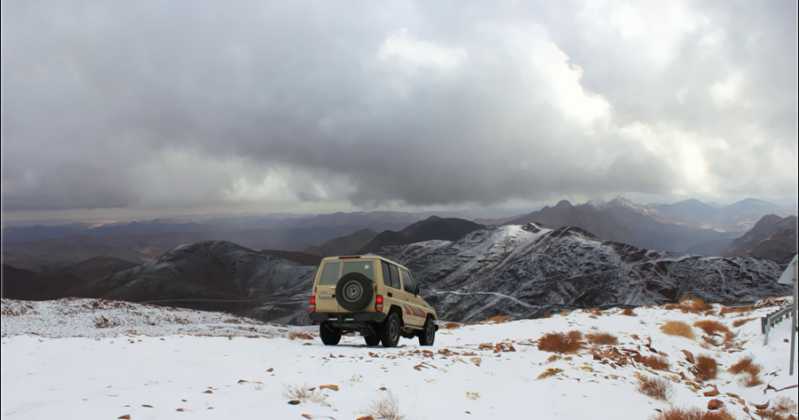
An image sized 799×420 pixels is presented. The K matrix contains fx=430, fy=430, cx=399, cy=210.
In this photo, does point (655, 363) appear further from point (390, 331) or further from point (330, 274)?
point (330, 274)

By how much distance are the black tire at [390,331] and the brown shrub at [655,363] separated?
258 inches

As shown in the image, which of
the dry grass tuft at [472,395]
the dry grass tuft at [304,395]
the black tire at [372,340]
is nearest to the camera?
the dry grass tuft at [304,395]

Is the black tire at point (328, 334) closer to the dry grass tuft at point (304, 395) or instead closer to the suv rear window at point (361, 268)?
the suv rear window at point (361, 268)

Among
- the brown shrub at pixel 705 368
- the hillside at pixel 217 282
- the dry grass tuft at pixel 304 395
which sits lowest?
the hillside at pixel 217 282

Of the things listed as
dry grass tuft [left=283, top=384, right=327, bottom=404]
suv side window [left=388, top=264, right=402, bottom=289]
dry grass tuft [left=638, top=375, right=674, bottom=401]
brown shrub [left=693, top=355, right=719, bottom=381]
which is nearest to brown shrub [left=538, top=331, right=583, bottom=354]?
brown shrub [left=693, top=355, right=719, bottom=381]

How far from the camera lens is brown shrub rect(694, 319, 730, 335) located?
17203mm

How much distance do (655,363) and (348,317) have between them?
27.0ft

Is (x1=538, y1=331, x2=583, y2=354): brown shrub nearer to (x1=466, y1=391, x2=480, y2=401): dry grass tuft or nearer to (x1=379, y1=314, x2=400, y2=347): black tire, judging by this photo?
(x1=379, y1=314, x2=400, y2=347): black tire

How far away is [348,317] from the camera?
12.0 m

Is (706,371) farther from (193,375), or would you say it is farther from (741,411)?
(193,375)

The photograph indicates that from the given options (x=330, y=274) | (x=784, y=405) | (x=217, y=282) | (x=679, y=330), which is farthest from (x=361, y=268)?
(x=217, y=282)

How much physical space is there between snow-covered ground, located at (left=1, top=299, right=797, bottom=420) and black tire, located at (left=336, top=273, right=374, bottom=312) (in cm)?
A: 121

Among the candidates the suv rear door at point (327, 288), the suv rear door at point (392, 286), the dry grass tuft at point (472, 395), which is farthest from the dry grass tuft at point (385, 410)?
the suv rear door at point (327, 288)

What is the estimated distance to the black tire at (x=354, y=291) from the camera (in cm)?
1162
